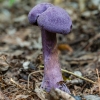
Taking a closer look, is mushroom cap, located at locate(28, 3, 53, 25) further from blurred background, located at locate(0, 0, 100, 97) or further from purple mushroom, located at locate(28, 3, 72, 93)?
blurred background, located at locate(0, 0, 100, 97)

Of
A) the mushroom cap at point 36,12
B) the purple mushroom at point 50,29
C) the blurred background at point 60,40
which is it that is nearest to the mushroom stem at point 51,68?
the purple mushroom at point 50,29

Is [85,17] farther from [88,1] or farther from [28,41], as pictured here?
[28,41]

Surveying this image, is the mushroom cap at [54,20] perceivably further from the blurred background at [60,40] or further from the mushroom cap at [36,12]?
the blurred background at [60,40]

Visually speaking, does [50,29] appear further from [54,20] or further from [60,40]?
[60,40]

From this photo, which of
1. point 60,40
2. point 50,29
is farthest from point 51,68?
point 60,40

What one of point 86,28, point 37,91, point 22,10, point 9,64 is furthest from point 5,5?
point 37,91
